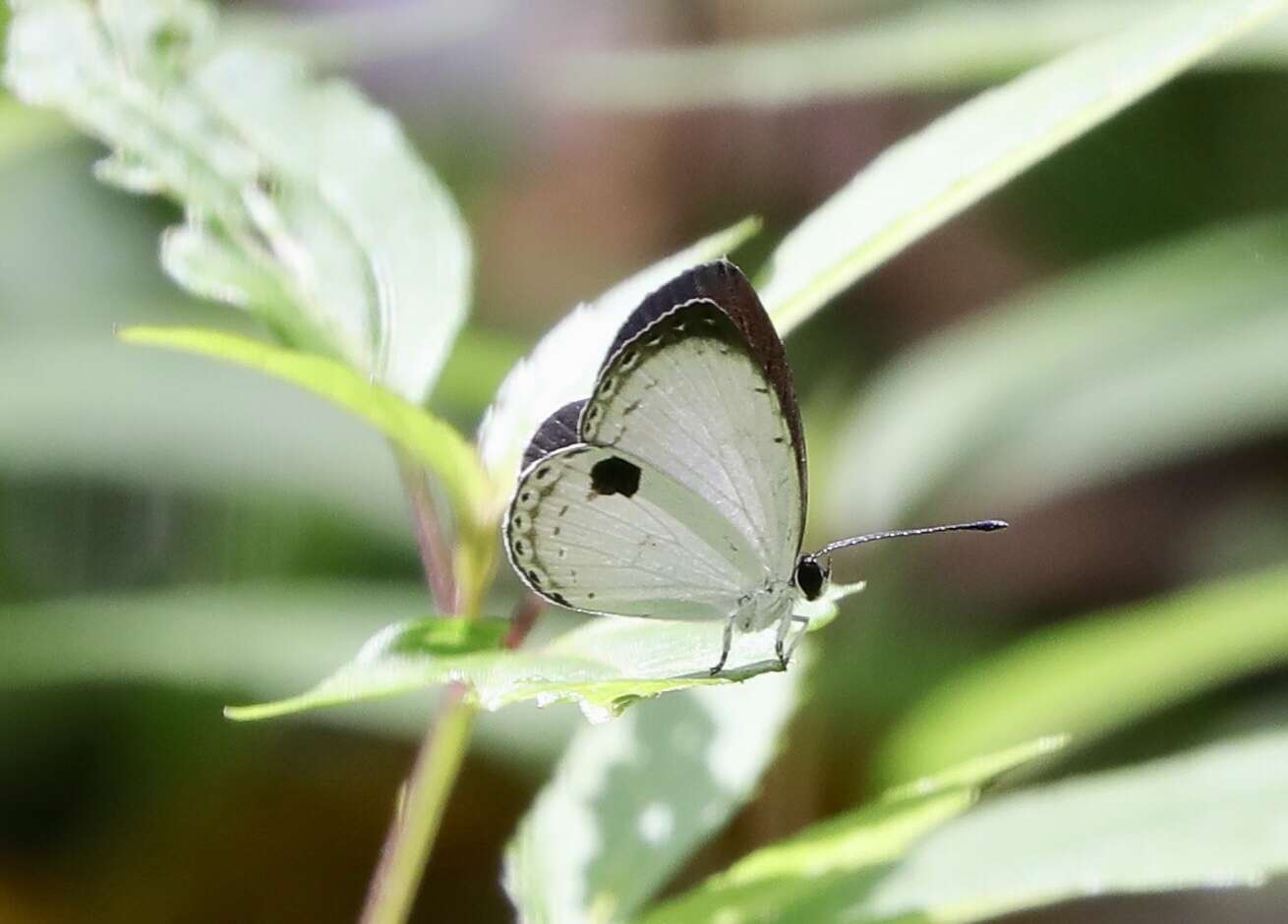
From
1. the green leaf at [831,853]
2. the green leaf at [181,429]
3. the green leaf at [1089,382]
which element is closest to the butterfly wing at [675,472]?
the green leaf at [831,853]

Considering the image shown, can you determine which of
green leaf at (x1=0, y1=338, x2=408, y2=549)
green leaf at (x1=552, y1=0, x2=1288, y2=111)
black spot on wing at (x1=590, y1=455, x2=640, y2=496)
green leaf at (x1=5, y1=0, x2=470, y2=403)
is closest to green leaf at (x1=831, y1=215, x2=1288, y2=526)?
green leaf at (x1=552, y1=0, x2=1288, y2=111)

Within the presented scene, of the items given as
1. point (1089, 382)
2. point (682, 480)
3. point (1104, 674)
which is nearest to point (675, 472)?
point (682, 480)

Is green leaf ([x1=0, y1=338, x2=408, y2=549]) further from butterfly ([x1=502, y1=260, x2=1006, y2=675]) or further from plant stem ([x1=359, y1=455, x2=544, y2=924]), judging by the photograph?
plant stem ([x1=359, y1=455, x2=544, y2=924])

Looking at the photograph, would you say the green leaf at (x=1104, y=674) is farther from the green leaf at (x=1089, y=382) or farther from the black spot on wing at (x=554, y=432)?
the black spot on wing at (x=554, y=432)

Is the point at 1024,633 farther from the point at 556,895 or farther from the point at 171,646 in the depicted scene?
the point at 556,895

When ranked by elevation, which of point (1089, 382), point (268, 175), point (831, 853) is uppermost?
point (1089, 382)

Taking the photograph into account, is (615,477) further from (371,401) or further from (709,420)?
(371,401)

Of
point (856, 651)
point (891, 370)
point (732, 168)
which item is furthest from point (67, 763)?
point (732, 168)
